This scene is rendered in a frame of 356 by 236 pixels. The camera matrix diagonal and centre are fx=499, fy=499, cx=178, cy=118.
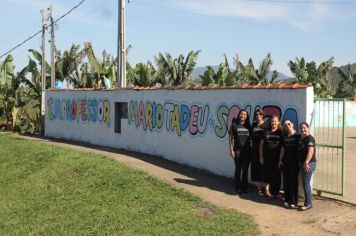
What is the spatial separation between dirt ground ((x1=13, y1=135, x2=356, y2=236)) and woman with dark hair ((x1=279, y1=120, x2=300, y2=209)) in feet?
0.82

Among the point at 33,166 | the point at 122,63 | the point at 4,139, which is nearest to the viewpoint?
the point at 33,166

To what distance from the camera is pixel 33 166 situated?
15133 millimetres

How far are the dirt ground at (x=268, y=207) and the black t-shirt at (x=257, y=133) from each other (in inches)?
41.3

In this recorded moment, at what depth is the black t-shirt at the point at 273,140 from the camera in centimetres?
937

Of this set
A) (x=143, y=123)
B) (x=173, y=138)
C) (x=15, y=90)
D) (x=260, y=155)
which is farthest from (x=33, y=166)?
(x=15, y=90)

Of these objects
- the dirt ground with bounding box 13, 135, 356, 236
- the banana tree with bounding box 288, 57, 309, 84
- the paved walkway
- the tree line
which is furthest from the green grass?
the banana tree with bounding box 288, 57, 309, 84

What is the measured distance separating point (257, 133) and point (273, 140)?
0.50m

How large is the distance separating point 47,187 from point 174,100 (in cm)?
408

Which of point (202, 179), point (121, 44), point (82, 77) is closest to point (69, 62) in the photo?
point (82, 77)

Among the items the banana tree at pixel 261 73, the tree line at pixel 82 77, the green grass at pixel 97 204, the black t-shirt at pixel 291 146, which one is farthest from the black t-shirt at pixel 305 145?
the banana tree at pixel 261 73

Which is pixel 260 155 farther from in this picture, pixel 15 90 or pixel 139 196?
pixel 15 90

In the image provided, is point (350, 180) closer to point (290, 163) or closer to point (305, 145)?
point (290, 163)

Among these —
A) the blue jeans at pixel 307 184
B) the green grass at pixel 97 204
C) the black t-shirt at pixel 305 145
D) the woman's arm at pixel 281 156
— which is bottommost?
the green grass at pixel 97 204

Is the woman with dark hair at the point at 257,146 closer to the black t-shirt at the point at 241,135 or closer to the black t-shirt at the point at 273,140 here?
the black t-shirt at the point at 241,135
